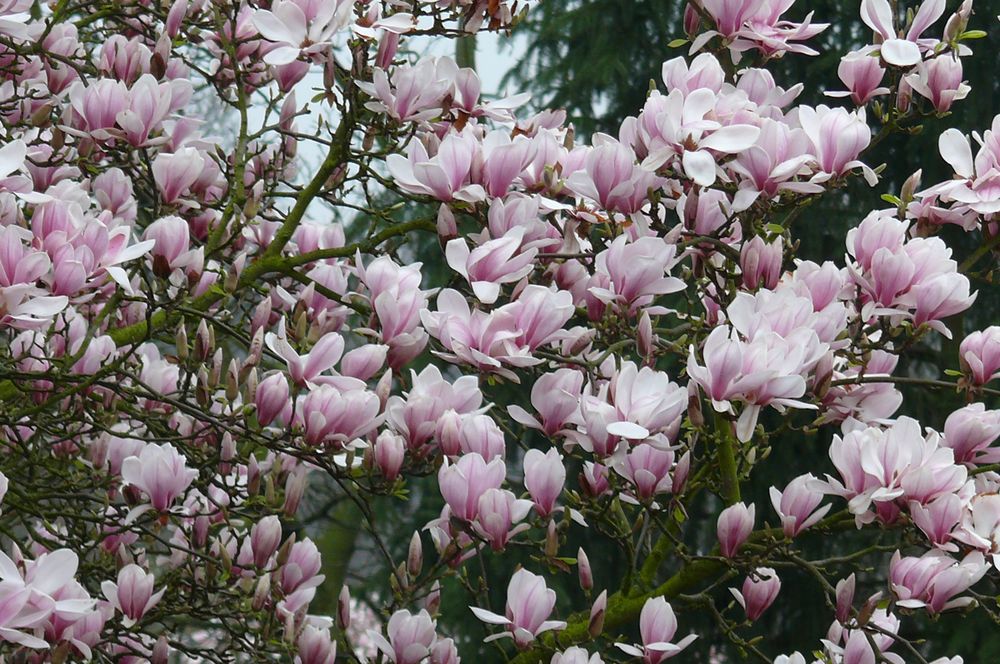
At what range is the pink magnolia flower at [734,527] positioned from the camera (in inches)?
73.4

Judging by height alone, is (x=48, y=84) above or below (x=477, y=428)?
above

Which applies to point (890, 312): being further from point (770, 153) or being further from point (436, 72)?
point (436, 72)

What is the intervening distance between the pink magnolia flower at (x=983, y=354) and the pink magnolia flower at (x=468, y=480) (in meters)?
0.79

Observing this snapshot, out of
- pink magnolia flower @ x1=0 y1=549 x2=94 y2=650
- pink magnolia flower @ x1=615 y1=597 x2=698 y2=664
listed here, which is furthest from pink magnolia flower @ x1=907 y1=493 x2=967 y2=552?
pink magnolia flower @ x1=0 y1=549 x2=94 y2=650

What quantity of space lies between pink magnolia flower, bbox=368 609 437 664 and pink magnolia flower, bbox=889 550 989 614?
0.73m

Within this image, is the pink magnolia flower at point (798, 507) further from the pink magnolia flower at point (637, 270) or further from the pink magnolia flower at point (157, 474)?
the pink magnolia flower at point (157, 474)

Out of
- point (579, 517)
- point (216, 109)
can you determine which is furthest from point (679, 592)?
point (216, 109)

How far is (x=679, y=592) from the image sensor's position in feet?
6.98

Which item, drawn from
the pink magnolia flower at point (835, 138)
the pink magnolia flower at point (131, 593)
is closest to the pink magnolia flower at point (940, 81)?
the pink magnolia flower at point (835, 138)

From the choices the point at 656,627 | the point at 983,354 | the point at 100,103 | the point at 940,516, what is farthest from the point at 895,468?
the point at 100,103

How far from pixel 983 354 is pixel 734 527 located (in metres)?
0.49

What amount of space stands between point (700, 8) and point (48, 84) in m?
1.40

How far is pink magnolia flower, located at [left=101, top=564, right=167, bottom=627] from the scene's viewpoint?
202 cm

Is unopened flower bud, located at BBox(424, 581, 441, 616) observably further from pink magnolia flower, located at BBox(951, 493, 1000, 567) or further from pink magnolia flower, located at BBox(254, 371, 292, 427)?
pink magnolia flower, located at BBox(951, 493, 1000, 567)
